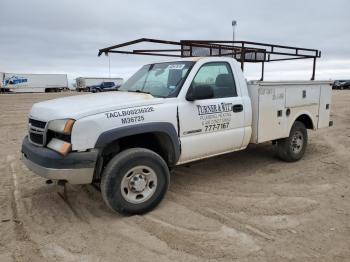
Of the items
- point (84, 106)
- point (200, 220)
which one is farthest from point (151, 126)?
point (200, 220)

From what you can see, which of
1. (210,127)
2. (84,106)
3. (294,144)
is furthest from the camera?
(294,144)

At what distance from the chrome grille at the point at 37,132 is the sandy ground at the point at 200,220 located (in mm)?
896

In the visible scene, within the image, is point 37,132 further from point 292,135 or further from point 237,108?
point 292,135

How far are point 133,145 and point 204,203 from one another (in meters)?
1.22

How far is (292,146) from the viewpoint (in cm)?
642

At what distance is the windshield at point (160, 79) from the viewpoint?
181 inches

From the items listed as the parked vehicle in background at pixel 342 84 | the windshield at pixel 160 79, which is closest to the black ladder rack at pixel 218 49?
the windshield at pixel 160 79

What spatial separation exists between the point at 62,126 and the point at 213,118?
208 cm

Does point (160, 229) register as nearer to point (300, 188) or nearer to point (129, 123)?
point (129, 123)

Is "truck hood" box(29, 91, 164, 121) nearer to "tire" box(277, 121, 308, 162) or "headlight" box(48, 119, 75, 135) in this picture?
"headlight" box(48, 119, 75, 135)

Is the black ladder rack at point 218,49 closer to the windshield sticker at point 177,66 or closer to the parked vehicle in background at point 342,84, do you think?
the windshield sticker at point 177,66

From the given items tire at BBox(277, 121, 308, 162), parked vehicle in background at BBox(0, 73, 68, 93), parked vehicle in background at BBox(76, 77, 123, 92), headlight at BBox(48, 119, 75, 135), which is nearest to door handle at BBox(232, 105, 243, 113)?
tire at BBox(277, 121, 308, 162)

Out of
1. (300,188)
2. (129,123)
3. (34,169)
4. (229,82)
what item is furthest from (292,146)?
(34,169)

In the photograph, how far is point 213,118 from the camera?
4.77 metres
